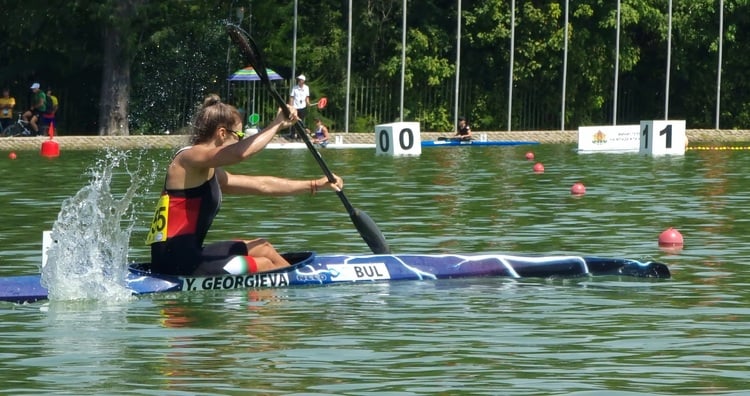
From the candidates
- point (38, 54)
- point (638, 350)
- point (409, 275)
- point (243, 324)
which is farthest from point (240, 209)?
point (38, 54)

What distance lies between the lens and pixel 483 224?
19844 mm

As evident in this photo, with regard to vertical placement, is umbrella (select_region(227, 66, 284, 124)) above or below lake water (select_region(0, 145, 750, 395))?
above

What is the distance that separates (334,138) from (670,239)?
27.3 meters

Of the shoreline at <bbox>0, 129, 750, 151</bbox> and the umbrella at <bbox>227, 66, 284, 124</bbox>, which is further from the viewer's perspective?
the umbrella at <bbox>227, 66, 284, 124</bbox>

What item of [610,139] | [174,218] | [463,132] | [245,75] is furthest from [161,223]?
[463,132]

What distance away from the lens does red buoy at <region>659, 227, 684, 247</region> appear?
1725 cm

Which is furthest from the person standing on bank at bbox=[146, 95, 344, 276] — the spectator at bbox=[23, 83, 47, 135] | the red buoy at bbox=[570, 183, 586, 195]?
the spectator at bbox=[23, 83, 47, 135]

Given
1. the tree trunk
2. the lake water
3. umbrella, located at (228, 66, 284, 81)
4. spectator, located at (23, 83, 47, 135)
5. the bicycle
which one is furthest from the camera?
the tree trunk

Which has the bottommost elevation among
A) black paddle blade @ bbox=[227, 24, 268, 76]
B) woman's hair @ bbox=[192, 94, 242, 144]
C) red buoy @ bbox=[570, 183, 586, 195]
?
red buoy @ bbox=[570, 183, 586, 195]

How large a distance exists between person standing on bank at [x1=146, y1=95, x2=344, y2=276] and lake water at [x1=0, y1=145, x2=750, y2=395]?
249 mm

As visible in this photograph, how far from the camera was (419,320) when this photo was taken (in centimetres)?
1218

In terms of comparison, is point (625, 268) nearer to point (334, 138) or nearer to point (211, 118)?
point (211, 118)

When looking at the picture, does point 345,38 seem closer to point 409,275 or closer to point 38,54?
point 38,54

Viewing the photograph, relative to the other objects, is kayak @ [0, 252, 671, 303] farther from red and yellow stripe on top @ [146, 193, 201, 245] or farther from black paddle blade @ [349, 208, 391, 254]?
black paddle blade @ [349, 208, 391, 254]
